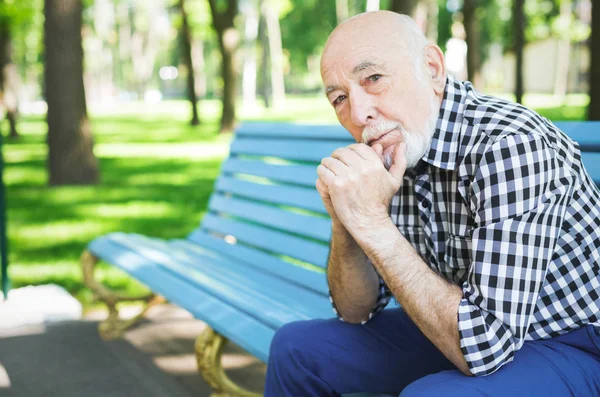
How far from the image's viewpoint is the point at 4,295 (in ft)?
15.9

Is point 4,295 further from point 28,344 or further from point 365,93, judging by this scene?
point 365,93

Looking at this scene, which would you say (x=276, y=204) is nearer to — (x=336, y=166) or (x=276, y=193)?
(x=276, y=193)

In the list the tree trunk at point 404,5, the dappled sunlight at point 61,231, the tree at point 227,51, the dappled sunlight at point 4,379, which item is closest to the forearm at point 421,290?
the dappled sunlight at point 4,379

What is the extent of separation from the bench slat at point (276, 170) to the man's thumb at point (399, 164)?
166cm

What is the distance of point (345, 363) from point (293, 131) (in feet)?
6.54

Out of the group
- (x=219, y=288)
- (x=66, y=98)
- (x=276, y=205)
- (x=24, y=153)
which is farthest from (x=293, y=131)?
(x=24, y=153)

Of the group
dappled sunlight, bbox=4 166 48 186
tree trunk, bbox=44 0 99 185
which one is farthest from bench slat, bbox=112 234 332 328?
dappled sunlight, bbox=4 166 48 186

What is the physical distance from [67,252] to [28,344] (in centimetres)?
205

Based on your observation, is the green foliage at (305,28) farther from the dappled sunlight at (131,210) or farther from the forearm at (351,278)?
the forearm at (351,278)

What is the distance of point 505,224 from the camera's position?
5.74 feet

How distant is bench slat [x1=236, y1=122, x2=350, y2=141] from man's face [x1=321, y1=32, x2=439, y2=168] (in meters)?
1.34

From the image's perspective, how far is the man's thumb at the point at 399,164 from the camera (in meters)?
2.07

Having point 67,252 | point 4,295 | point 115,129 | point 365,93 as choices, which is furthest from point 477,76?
point 365,93

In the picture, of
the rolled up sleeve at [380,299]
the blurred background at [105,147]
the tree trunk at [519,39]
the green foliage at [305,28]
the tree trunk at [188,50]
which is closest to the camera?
the rolled up sleeve at [380,299]
